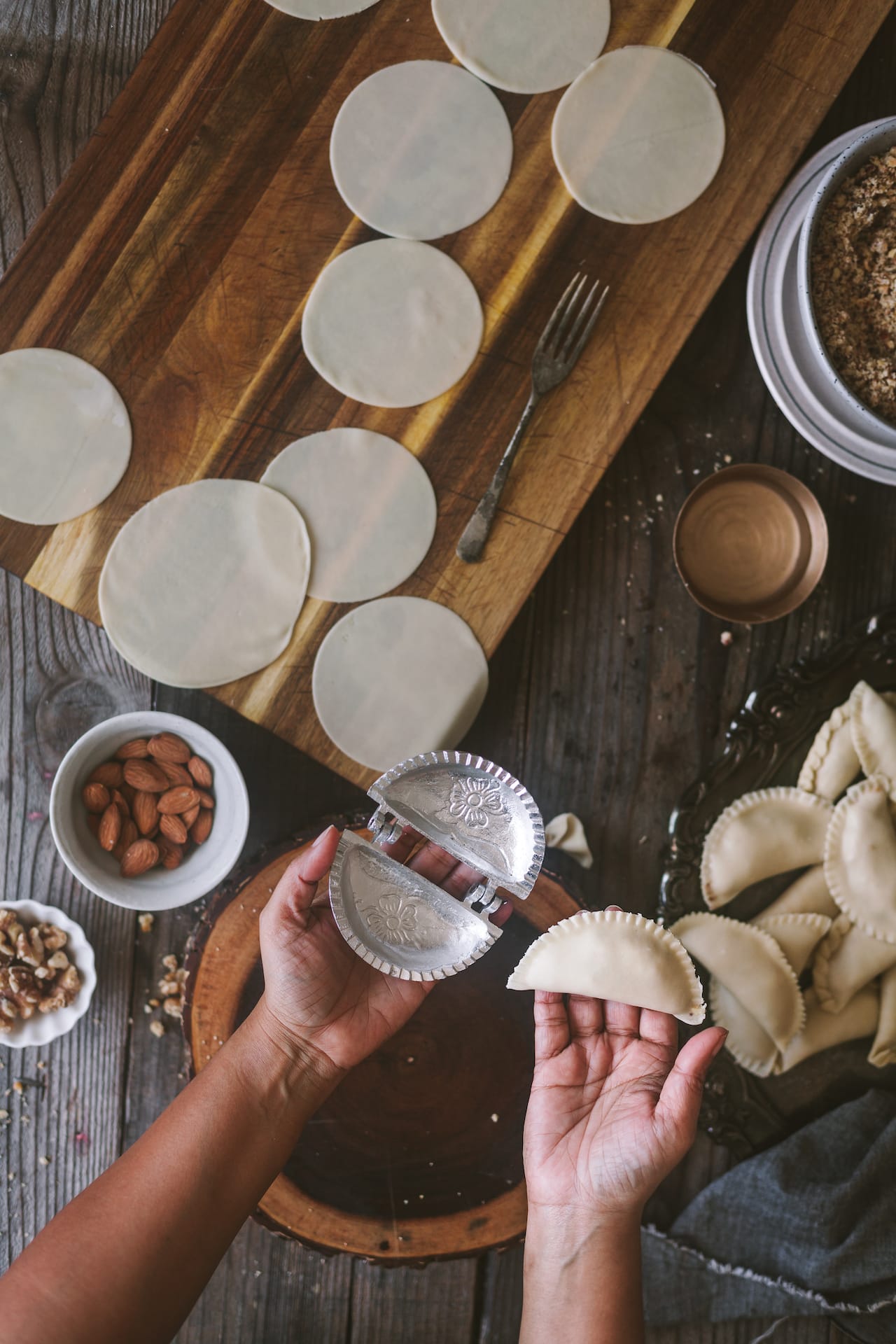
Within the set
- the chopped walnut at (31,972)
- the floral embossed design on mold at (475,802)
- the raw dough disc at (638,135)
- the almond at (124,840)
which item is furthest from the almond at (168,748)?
the raw dough disc at (638,135)

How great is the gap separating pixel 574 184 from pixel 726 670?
0.80m

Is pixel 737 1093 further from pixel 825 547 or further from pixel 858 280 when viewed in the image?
pixel 858 280

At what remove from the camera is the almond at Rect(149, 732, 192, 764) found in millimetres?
1399

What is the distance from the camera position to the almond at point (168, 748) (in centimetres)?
140

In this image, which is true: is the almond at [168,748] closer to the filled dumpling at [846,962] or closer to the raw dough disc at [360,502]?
the raw dough disc at [360,502]

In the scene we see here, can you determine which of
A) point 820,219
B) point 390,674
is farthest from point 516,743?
point 820,219

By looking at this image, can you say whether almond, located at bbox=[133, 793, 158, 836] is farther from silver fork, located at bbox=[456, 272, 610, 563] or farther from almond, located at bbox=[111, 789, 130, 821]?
silver fork, located at bbox=[456, 272, 610, 563]

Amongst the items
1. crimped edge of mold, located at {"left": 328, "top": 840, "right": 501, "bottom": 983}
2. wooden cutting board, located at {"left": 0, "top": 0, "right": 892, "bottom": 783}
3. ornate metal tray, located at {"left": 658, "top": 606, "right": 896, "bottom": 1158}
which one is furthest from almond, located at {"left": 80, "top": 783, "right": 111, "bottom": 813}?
ornate metal tray, located at {"left": 658, "top": 606, "right": 896, "bottom": 1158}

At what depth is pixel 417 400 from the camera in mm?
1413

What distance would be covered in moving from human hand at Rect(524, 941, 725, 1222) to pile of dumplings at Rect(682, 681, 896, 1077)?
308mm

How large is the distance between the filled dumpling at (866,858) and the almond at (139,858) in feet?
3.49

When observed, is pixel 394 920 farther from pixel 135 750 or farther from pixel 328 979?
pixel 135 750

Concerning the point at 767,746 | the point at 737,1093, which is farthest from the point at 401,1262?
the point at 767,746

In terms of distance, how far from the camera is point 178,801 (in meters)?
1.41
